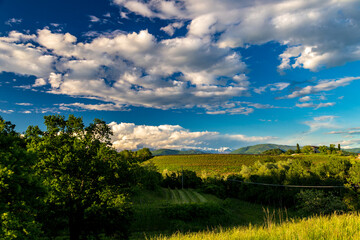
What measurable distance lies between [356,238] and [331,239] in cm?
59

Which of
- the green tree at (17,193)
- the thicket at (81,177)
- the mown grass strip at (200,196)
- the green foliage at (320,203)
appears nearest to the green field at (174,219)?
the mown grass strip at (200,196)

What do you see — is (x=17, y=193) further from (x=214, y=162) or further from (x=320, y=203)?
(x=214, y=162)

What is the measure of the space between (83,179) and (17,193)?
8357 mm

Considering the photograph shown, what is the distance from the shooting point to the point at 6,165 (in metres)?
12.9

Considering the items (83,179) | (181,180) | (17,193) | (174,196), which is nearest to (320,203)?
(174,196)

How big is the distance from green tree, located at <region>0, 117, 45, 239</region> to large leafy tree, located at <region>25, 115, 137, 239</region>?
4.56 m

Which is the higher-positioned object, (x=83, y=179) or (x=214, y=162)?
(x=83, y=179)

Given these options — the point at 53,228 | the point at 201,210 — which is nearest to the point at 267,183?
the point at 201,210

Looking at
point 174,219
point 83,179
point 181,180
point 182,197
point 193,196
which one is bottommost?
point 174,219

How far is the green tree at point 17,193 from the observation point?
11992mm

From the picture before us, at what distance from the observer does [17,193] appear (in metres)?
12.6

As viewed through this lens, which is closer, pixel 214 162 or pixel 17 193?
pixel 17 193

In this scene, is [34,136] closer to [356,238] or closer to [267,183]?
[356,238]

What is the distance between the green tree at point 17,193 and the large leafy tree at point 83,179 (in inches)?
179
